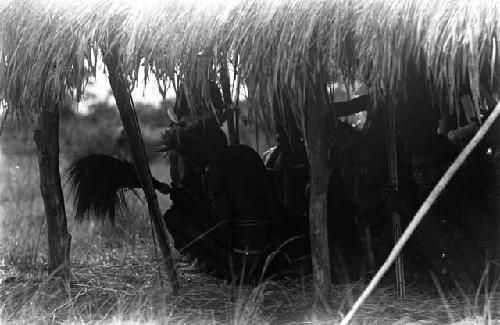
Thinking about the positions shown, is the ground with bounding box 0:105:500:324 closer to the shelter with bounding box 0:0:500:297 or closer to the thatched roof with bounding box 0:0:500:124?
the shelter with bounding box 0:0:500:297

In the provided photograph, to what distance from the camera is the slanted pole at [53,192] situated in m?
4.41

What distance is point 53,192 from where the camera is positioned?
443 centimetres

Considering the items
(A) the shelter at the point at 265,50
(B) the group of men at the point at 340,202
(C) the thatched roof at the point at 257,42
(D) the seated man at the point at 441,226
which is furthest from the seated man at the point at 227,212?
(C) the thatched roof at the point at 257,42

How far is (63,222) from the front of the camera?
4457mm

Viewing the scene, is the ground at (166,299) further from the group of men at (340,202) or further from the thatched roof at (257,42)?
the thatched roof at (257,42)

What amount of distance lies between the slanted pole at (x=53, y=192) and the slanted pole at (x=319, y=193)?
4.95ft

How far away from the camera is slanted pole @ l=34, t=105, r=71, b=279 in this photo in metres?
4.41

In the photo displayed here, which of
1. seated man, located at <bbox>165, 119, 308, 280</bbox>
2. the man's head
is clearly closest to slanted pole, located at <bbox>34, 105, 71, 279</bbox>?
seated man, located at <bbox>165, 119, 308, 280</bbox>

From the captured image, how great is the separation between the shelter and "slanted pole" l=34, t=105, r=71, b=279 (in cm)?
21

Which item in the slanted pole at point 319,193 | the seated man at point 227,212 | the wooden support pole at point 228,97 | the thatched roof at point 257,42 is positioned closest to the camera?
the thatched roof at point 257,42

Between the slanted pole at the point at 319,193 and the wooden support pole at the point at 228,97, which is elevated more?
the wooden support pole at the point at 228,97

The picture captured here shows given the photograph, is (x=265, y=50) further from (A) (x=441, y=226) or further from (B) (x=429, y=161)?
(A) (x=441, y=226)

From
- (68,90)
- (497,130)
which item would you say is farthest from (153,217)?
(497,130)

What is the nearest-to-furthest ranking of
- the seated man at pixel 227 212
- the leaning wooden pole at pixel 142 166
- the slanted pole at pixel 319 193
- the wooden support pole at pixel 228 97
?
the wooden support pole at pixel 228 97
the slanted pole at pixel 319 193
the leaning wooden pole at pixel 142 166
the seated man at pixel 227 212
